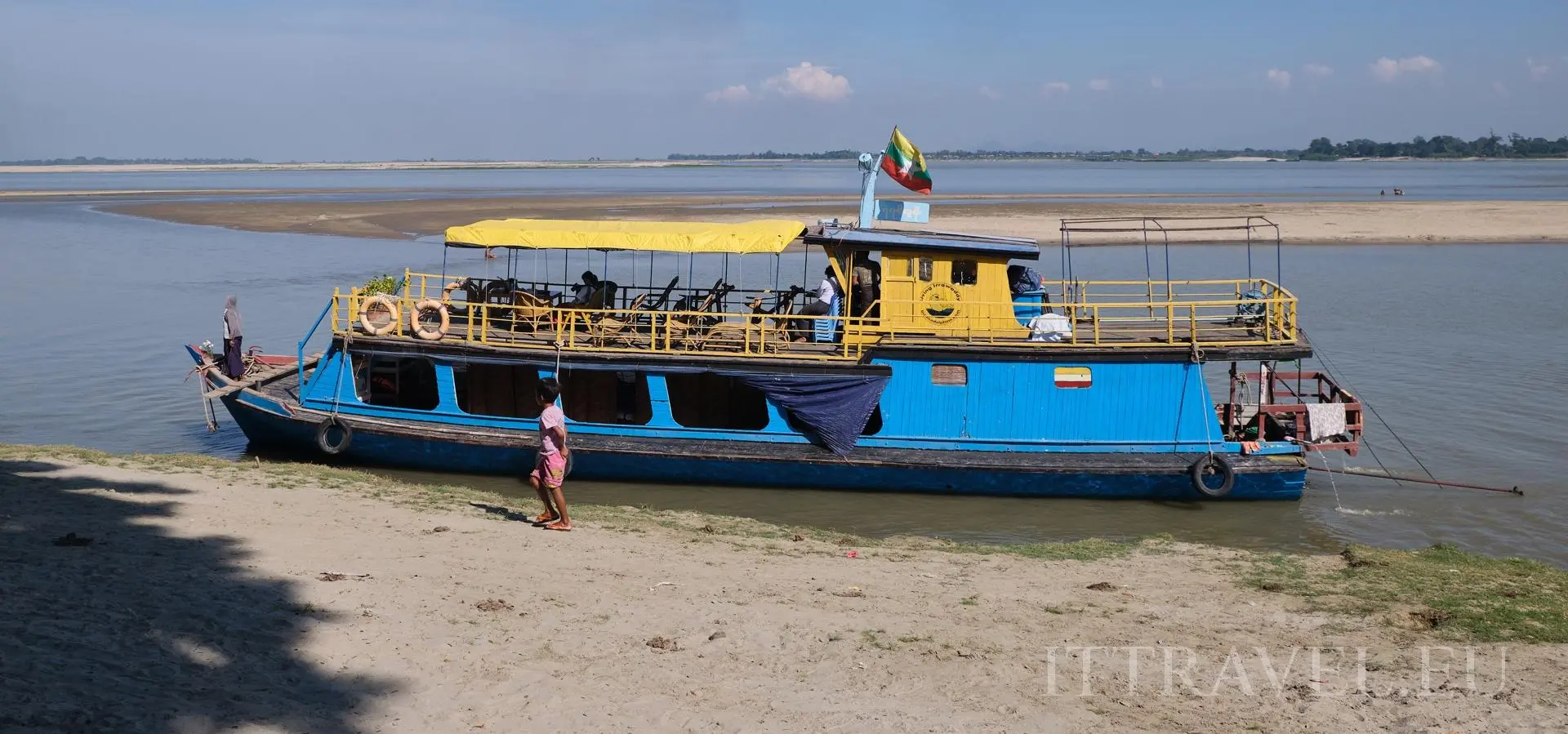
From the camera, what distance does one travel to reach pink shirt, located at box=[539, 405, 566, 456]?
11.6 metres

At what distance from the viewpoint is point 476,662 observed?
8258mm

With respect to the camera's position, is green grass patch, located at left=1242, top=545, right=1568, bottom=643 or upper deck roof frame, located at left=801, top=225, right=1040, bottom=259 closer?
green grass patch, located at left=1242, top=545, right=1568, bottom=643

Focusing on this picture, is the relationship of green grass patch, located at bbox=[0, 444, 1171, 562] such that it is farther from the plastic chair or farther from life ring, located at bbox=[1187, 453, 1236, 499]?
the plastic chair

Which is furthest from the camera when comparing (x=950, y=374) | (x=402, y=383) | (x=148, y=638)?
(x=402, y=383)

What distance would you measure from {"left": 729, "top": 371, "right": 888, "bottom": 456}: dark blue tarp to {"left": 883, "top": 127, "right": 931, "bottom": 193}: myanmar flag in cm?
363

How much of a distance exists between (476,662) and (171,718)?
6.41 ft

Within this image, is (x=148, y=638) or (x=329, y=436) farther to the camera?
(x=329, y=436)

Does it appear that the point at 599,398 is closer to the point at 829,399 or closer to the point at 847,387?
the point at 829,399

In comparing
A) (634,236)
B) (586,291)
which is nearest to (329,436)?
(586,291)

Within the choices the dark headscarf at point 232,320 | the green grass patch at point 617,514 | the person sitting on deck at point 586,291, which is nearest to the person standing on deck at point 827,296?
the person sitting on deck at point 586,291

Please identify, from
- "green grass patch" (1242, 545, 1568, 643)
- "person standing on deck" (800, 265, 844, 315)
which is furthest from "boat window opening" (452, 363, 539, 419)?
"green grass patch" (1242, 545, 1568, 643)

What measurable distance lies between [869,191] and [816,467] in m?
3.97

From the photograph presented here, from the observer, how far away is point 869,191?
676 inches

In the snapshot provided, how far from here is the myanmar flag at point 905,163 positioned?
17875mm
